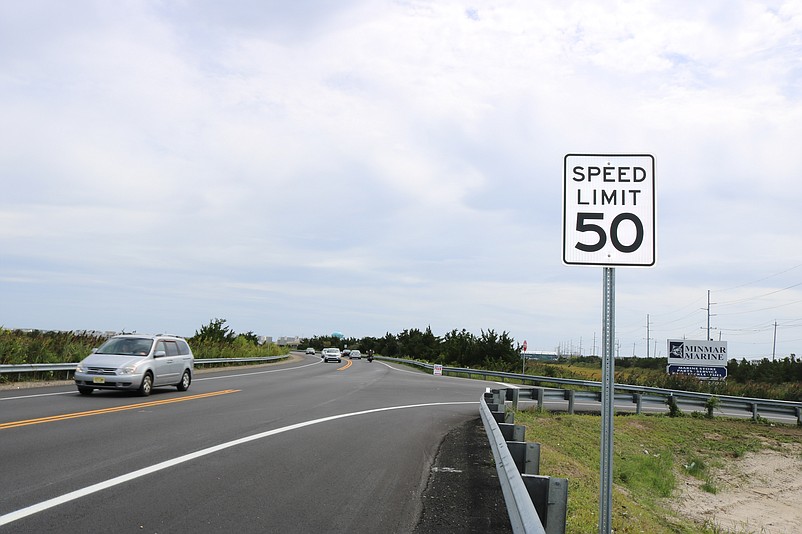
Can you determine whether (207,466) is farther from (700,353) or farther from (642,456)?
(700,353)

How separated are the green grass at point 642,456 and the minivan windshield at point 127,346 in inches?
423

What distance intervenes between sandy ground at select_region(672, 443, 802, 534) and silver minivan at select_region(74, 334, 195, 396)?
13.8m

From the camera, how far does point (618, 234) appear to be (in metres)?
5.14

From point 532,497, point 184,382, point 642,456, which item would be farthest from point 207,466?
point 184,382

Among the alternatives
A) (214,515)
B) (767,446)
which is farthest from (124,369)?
(767,446)

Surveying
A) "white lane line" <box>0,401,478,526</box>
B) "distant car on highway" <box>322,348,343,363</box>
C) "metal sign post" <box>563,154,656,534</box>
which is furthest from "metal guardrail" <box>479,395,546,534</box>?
"distant car on highway" <box>322,348,343,363</box>

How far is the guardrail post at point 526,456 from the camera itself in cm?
738

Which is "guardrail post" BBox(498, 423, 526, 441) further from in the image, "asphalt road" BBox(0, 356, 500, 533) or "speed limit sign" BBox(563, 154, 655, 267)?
"speed limit sign" BBox(563, 154, 655, 267)

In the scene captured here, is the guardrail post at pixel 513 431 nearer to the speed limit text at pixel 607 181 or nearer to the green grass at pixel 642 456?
the green grass at pixel 642 456

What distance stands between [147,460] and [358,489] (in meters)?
3.07

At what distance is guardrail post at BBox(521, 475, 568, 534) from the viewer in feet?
17.7

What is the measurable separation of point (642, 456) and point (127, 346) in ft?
47.8

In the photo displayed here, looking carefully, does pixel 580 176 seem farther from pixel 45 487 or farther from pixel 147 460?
pixel 147 460

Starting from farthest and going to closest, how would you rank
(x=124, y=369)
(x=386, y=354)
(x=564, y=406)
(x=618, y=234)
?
(x=386, y=354)
(x=564, y=406)
(x=124, y=369)
(x=618, y=234)
